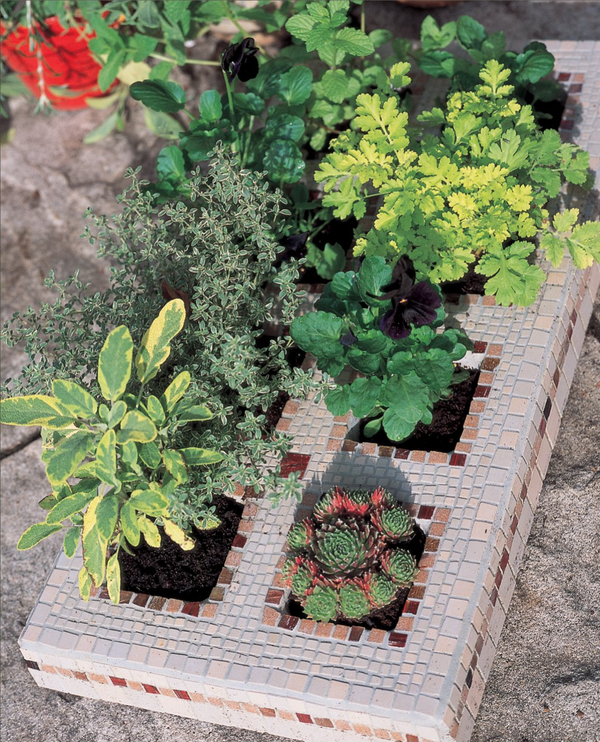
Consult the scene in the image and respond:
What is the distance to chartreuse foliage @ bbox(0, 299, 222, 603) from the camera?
2600 mm

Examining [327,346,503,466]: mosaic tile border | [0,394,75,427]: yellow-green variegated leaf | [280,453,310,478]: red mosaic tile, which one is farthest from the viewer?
[280,453,310,478]: red mosaic tile

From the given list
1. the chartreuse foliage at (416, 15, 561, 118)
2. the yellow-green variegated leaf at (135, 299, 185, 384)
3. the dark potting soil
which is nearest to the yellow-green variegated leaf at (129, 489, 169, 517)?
the yellow-green variegated leaf at (135, 299, 185, 384)

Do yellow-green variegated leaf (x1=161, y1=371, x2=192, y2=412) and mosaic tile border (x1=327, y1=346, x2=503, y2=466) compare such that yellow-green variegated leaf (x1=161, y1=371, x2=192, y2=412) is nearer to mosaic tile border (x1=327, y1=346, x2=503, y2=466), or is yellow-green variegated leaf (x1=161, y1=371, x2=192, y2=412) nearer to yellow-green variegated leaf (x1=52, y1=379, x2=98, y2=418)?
yellow-green variegated leaf (x1=52, y1=379, x2=98, y2=418)

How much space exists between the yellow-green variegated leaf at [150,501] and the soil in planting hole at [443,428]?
2.56 feet

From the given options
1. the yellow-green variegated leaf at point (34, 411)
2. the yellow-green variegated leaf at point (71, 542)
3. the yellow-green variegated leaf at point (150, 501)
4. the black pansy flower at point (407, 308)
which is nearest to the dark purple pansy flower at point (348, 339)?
the black pansy flower at point (407, 308)

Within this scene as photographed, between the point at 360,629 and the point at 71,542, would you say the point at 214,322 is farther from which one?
the point at 360,629

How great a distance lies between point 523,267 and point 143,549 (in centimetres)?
148

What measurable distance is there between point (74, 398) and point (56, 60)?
2.77 m

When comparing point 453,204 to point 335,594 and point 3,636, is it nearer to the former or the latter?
point 335,594

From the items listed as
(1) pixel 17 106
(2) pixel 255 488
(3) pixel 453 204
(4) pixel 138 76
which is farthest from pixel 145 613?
(1) pixel 17 106

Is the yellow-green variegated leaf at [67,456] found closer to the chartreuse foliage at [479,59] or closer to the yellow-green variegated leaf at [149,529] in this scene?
the yellow-green variegated leaf at [149,529]

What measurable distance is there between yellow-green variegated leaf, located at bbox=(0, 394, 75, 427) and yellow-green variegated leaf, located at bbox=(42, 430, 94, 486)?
7cm

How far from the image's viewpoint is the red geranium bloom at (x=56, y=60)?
15.5ft

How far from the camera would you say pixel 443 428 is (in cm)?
314
